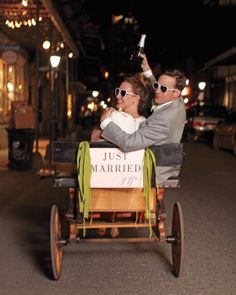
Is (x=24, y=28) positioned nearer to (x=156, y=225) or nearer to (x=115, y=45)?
(x=156, y=225)

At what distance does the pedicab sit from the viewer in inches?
224

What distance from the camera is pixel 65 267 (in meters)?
6.27

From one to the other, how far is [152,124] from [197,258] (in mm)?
1705

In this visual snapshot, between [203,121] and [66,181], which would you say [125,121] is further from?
[203,121]

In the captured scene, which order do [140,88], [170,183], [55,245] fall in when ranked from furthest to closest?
[140,88], [170,183], [55,245]

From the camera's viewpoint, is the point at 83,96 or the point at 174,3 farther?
the point at 83,96

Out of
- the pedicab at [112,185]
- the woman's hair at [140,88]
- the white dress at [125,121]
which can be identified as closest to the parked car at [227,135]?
the woman's hair at [140,88]

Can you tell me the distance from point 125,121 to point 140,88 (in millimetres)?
385

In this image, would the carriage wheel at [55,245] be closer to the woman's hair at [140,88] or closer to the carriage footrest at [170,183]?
the carriage footrest at [170,183]

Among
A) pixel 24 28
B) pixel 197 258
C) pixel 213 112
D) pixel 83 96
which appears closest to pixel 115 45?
pixel 83 96

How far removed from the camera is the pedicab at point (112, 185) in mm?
5688

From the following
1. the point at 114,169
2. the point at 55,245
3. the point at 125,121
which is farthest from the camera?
the point at 125,121

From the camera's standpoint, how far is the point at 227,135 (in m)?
21.4

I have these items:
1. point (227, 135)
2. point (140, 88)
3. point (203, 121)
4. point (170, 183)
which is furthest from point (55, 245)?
point (203, 121)
